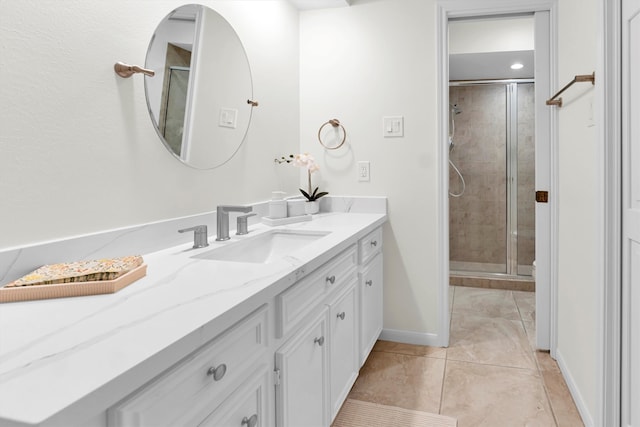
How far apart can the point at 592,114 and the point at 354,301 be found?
124 centimetres

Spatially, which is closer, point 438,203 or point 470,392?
point 470,392

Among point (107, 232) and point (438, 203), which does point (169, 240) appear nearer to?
point (107, 232)

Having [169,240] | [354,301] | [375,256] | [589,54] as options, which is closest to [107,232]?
[169,240]

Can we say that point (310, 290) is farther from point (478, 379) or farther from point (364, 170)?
point (364, 170)

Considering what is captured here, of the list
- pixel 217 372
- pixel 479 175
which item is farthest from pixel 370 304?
pixel 479 175

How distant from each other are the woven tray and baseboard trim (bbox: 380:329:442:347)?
2.07m

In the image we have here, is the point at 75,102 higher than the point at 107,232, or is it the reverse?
the point at 75,102

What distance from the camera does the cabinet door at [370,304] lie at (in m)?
2.11

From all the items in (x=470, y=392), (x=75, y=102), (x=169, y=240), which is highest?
(x=75, y=102)

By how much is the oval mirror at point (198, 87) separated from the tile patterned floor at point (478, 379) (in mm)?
1386

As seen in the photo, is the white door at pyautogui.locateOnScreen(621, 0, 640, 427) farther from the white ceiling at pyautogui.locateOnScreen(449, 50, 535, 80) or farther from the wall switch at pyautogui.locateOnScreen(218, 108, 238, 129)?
the white ceiling at pyautogui.locateOnScreen(449, 50, 535, 80)

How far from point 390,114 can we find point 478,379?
1593 mm

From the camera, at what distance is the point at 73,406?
1.67 ft

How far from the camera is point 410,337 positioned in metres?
2.71
